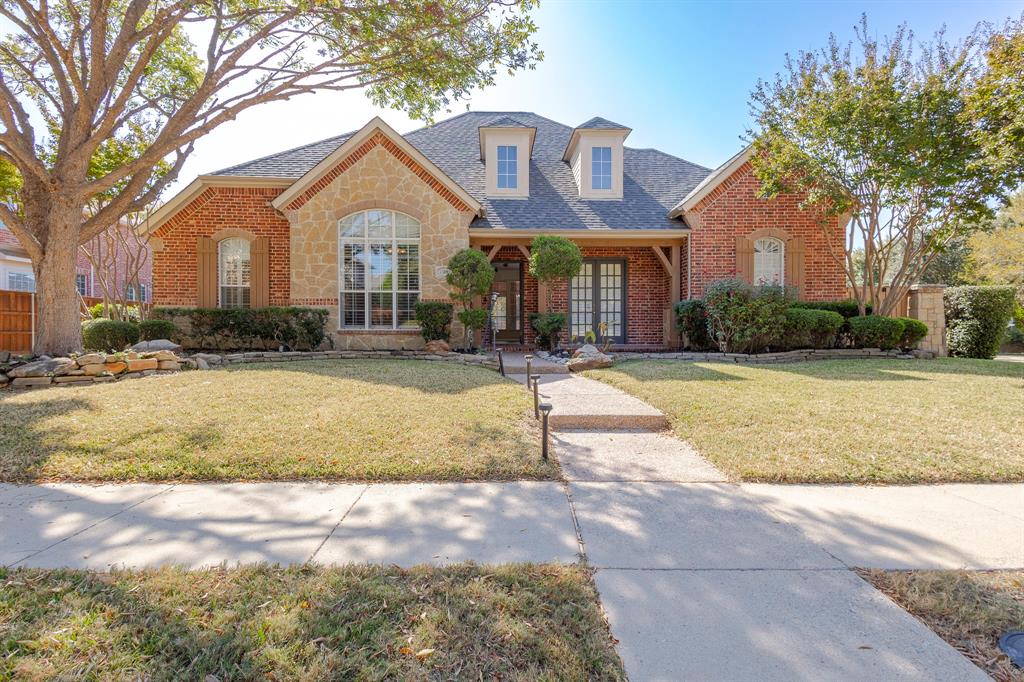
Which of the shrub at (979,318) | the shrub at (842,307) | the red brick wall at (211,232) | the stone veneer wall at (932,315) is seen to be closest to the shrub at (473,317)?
the red brick wall at (211,232)

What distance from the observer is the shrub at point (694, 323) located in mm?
11492

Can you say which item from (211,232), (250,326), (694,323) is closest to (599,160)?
(694,323)

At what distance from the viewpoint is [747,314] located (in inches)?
399

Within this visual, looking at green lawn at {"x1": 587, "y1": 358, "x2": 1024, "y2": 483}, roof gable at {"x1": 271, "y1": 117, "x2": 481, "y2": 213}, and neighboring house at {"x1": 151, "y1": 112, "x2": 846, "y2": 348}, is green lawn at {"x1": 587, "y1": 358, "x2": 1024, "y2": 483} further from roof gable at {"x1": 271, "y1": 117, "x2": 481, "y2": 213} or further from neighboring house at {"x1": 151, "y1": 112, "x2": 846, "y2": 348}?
roof gable at {"x1": 271, "y1": 117, "x2": 481, "y2": 213}

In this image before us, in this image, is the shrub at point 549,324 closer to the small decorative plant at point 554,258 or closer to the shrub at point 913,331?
the small decorative plant at point 554,258

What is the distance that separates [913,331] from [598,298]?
7413 mm

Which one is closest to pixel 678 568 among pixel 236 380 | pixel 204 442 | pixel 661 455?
pixel 661 455

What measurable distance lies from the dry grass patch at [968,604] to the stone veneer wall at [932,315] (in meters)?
12.0

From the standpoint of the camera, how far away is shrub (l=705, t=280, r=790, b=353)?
10.1m

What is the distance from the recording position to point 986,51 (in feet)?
30.4

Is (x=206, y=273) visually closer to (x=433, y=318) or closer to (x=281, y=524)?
(x=433, y=318)

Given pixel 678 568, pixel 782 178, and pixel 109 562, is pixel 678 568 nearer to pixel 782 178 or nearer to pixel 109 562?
pixel 109 562

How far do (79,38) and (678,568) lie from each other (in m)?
13.1

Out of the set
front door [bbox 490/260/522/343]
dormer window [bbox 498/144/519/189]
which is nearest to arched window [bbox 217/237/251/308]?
front door [bbox 490/260/522/343]
